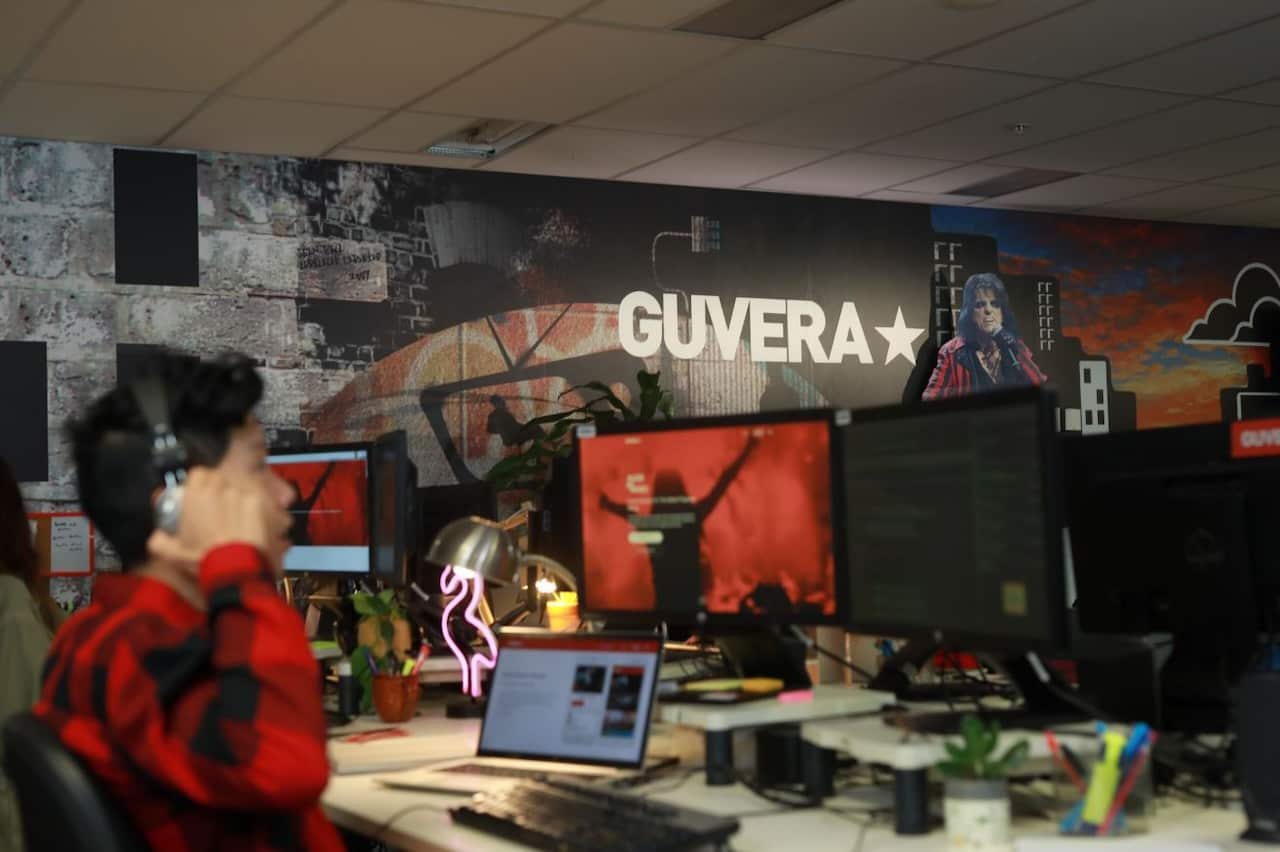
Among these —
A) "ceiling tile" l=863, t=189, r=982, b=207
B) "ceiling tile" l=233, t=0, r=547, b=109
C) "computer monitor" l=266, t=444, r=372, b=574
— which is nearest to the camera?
"computer monitor" l=266, t=444, r=372, b=574

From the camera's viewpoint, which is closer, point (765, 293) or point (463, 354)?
point (463, 354)

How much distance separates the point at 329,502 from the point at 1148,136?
381 cm

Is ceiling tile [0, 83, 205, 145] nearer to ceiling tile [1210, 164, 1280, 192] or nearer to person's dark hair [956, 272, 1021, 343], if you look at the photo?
person's dark hair [956, 272, 1021, 343]

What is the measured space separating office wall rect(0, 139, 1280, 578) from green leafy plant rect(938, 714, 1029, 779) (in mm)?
4259

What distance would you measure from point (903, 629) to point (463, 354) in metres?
4.10

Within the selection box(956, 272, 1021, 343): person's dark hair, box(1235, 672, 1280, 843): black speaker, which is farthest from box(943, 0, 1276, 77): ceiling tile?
box(1235, 672, 1280, 843): black speaker

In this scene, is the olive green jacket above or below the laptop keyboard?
above

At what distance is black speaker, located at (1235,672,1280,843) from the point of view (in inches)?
74.3

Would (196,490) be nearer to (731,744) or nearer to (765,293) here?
(731,744)

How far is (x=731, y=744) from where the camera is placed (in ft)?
7.84

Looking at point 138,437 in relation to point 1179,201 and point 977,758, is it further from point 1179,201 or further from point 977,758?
point 1179,201

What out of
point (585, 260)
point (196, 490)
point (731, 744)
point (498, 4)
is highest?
point (498, 4)

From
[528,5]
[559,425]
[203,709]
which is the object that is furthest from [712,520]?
[559,425]

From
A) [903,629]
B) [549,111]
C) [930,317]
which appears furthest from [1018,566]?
[930,317]
